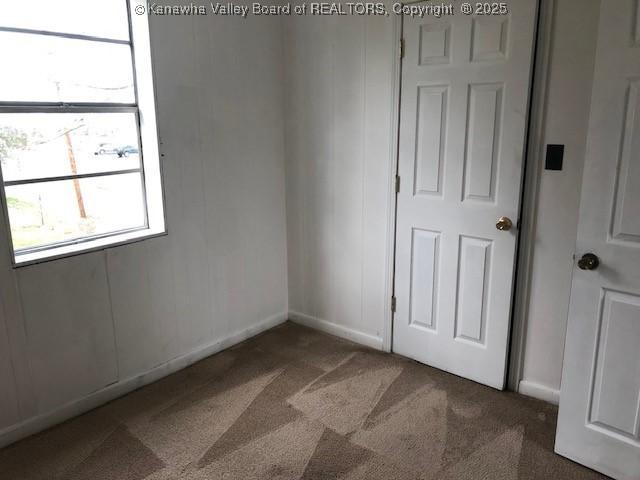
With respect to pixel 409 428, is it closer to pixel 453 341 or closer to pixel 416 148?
pixel 453 341

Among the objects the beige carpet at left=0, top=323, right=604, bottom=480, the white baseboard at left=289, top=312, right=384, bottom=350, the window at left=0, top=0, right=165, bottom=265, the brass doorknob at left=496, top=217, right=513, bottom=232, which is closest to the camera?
the beige carpet at left=0, top=323, right=604, bottom=480

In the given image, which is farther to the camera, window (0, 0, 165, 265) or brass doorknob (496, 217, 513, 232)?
brass doorknob (496, 217, 513, 232)

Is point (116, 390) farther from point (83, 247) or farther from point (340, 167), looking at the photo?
point (340, 167)

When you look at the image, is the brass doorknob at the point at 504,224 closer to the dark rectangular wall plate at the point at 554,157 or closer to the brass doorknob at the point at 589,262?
the dark rectangular wall plate at the point at 554,157

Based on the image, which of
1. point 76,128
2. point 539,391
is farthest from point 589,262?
point 76,128

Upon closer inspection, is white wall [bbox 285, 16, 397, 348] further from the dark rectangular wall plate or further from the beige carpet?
the dark rectangular wall plate

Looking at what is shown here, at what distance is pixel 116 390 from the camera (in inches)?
105

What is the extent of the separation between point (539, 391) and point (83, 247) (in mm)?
2476

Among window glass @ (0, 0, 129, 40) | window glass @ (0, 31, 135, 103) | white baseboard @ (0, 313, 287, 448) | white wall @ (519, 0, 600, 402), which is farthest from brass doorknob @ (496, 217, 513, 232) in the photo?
window glass @ (0, 0, 129, 40)

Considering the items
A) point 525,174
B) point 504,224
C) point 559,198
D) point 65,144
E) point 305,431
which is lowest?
point 305,431

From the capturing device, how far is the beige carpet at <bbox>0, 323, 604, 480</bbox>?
2.11m

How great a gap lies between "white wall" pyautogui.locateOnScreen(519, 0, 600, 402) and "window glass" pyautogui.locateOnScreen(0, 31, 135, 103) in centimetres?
216

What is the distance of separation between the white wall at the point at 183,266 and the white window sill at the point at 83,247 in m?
0.04

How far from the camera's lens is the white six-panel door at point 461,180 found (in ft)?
7.88
